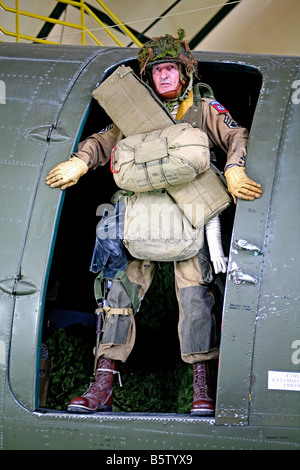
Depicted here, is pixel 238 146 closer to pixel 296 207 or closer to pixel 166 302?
pixel 296 207

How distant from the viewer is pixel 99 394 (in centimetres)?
328

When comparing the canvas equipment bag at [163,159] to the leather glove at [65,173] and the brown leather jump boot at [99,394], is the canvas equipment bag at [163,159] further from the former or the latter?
the brown leather jump boot at [99,394]

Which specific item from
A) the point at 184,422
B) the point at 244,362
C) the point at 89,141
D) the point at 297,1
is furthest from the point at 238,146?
the point at 297,1

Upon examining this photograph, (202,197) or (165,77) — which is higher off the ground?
(165,77)

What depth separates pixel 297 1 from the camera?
9.30 m

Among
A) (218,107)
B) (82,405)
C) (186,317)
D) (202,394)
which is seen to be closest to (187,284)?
(186,317)

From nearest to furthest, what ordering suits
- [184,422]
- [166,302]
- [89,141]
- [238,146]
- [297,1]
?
[184,422] < [238,146] < [89,141] < [166,302] < [297,1]

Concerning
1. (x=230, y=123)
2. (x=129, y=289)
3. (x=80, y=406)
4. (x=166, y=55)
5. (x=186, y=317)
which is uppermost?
(x=166, y=55)

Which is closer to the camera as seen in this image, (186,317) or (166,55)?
(186,317)

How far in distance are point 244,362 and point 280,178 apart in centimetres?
92

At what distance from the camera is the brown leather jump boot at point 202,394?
3064mm

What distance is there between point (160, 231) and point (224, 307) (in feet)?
1.90

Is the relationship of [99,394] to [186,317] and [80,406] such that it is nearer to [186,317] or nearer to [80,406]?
[80,406]

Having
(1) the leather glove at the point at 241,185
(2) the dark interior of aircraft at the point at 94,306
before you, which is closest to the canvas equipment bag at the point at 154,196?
→ (1) the leather glove at the point at 241,185
